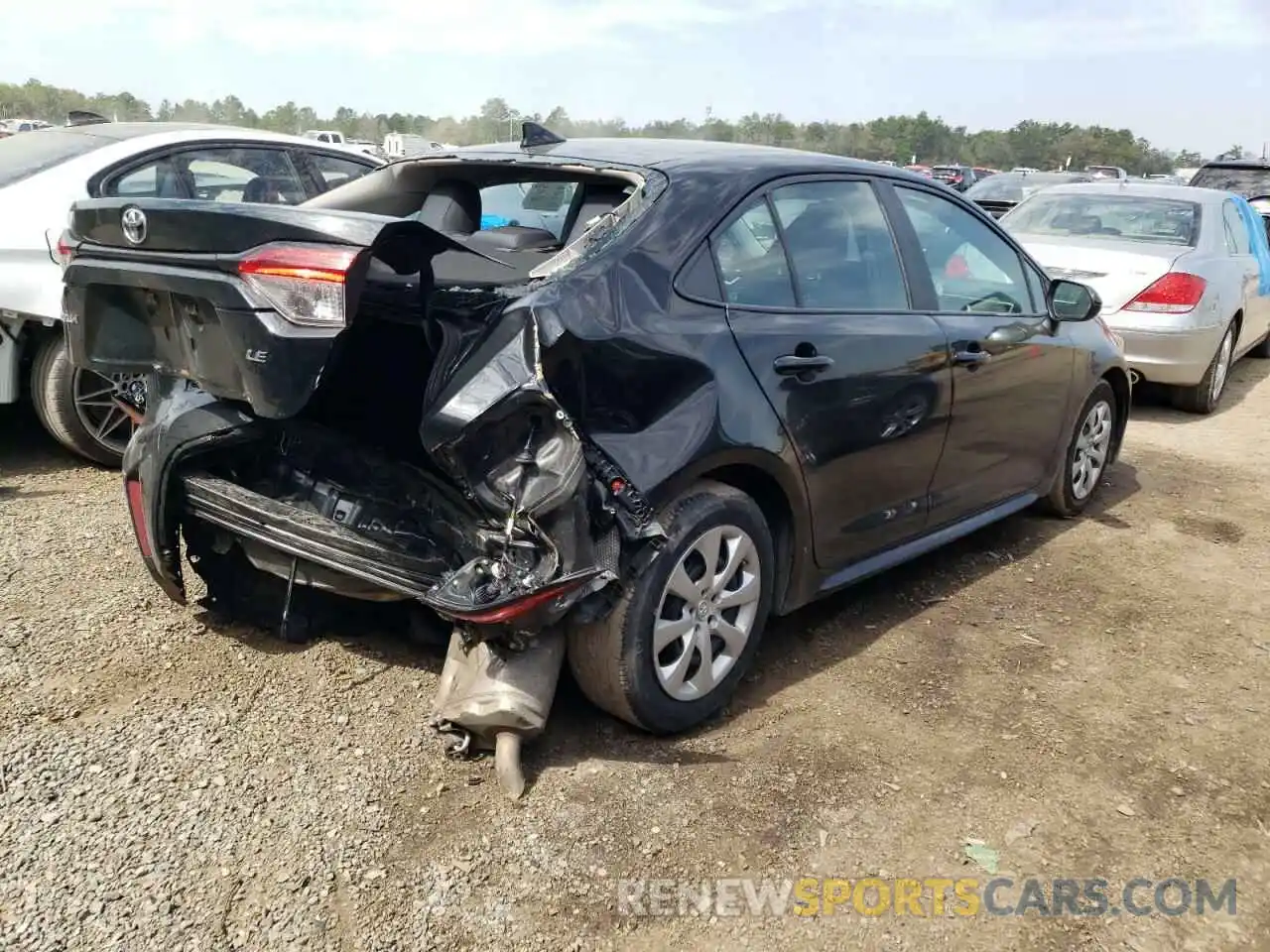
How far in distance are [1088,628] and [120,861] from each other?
3461 millimetres

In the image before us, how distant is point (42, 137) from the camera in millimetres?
5707

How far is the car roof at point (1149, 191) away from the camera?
832cm

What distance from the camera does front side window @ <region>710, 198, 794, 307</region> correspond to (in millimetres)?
3266

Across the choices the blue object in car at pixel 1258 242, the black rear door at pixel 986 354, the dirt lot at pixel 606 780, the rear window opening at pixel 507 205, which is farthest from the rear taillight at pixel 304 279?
the blue object in car at pixel 1258 242

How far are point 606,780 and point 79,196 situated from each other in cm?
407

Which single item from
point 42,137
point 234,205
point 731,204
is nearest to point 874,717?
point 731,204

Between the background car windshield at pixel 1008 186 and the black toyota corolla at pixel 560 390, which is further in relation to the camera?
the background car windshield at pixel 1008 186

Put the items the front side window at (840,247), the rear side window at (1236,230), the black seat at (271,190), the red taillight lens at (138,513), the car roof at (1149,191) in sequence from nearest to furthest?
the red taillight lens at (138,513), the front side window at (840,247), the black seat at (271,190), the car roof at (1149,191), the rear side window at (1236,230)

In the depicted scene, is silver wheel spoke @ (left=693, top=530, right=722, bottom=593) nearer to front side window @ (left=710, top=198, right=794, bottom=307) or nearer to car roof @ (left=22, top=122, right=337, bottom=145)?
front side window @ (left=710, top=198, right=794, bottom=307)

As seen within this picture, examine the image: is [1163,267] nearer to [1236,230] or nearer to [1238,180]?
[1236,230]

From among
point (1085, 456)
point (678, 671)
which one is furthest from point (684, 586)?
point (1085, 456)

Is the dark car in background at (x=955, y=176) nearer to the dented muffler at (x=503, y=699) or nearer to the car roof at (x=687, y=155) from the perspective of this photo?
the car roof at (x=687, y=155)

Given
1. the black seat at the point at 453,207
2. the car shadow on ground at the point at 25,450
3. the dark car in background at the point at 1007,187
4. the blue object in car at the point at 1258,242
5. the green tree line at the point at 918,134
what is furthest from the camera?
the green tree line at the point at 918,134

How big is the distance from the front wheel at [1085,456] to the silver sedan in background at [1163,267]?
154cm
